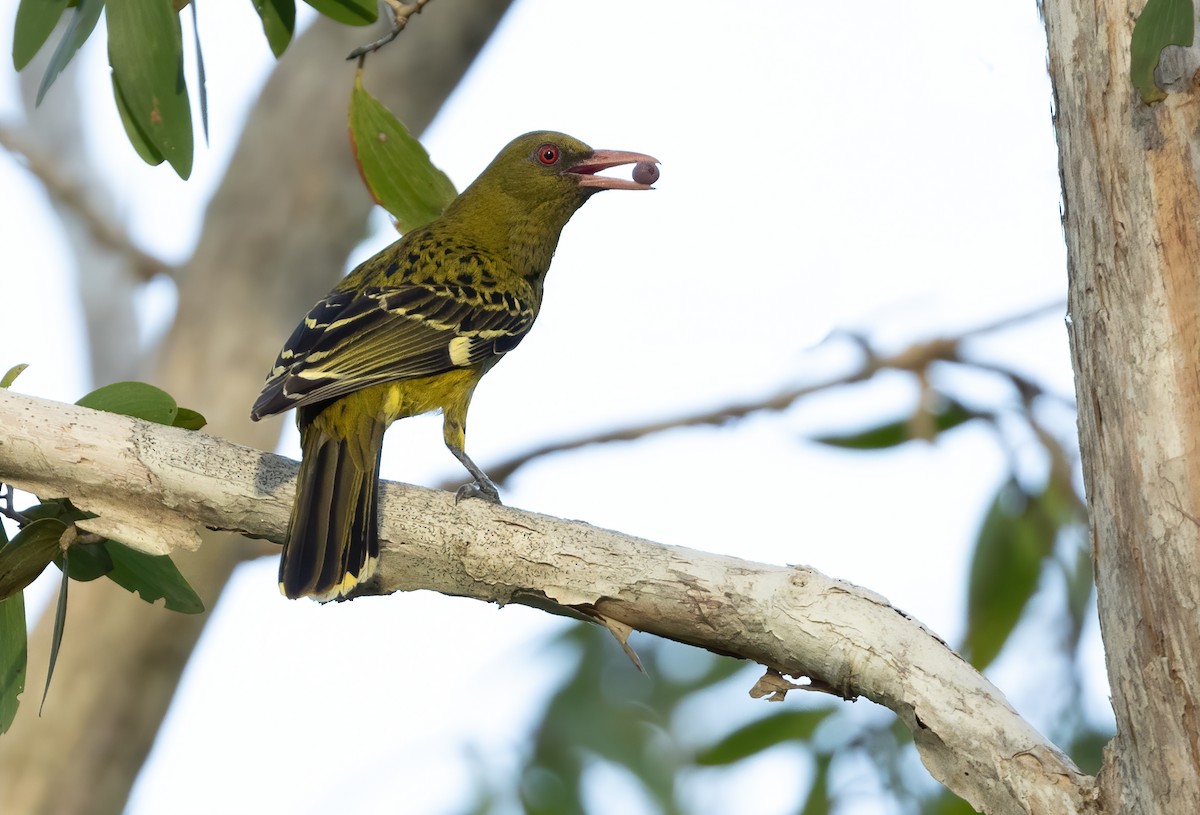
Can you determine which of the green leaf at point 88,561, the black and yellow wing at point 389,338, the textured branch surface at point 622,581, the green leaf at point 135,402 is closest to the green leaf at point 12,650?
the green leaf at point 88,561

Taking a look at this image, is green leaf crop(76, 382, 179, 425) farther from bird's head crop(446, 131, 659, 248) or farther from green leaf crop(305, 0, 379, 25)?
bird's head crop(446, 131, 659, 248)

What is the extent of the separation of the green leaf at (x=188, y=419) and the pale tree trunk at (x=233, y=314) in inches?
108

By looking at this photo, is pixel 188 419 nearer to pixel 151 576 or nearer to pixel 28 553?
pixel 151 576

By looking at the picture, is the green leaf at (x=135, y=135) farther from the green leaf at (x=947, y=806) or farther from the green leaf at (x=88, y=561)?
the green leaf at (x=947, y=806)

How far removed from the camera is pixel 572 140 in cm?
518

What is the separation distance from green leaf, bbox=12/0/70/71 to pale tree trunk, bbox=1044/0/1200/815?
231 centimetres

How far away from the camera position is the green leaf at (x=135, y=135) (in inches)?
128

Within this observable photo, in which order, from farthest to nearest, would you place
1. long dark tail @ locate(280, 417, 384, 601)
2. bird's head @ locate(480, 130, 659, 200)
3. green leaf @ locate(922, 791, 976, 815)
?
bird's head @ locate(480, 130, 659, 200)
green leaf @ locate(922, 791, 976, 815)
long dark tail @ locate(280, 417, 384, 601)

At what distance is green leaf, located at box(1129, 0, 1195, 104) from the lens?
2266mm

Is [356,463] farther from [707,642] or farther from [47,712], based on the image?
[47,712]

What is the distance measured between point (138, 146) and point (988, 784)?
243 cm

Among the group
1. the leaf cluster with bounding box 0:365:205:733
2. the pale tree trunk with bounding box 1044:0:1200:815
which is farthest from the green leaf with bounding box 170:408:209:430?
the pale tree trunk with bounding box 1044:0:1200:815

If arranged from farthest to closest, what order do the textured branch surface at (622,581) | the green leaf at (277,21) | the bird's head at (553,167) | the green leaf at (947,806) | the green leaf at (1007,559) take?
the green leaf at (1007,559) → the bird's head at (553,167) → the green leaf at (947,806) → the green leaf at (277,21) → the textured branch surface at (622,581)

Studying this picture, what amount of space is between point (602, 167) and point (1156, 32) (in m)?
3.05
